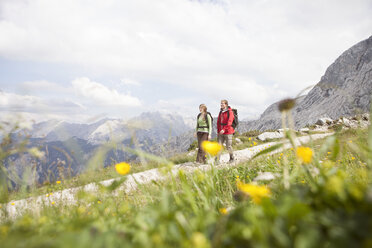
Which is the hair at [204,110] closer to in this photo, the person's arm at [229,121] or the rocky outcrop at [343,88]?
the person's arm at [229,121]

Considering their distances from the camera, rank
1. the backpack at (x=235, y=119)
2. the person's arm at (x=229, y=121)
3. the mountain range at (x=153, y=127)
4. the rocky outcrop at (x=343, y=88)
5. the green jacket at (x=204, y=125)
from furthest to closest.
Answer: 1. the rocky outcrop at (x=343, y=88)
2. the green jacket at (x=204, y=125)
3. the backpack at (x=235, y=119)
4. the person's arm at (x=229, y=121)
5. the mountain range at (x=153, y=127)

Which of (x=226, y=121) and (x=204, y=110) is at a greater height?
(x=204, y=110)

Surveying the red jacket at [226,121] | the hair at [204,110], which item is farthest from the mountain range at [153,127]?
the red jacket at [226,121]

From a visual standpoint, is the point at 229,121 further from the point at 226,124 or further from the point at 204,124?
the point at 204,124

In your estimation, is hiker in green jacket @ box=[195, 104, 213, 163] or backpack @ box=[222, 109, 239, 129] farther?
hiker in green jacket @ box=[195, 104, 213, 163]

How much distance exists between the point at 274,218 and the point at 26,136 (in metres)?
2.46

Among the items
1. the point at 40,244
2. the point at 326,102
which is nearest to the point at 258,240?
the point at 40,244

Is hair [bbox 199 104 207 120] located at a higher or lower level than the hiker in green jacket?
higher

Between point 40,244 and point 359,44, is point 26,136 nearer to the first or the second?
point 40,244

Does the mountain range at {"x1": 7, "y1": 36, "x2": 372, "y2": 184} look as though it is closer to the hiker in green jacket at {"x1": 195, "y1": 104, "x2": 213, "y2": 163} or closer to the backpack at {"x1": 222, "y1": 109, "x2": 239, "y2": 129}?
the hiker in green jacket at {"x1": 195, "y1": 104, "x2": 213, "y2": 163}

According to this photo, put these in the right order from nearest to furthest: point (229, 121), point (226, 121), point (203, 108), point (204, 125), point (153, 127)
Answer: point (153, 127) → point (229, 121) → point (226, 121) → point (203, 108) → point (204, 125)

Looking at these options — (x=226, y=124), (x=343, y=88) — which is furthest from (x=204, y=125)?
(x=343, y=88)

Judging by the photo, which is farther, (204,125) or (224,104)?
(204,125)

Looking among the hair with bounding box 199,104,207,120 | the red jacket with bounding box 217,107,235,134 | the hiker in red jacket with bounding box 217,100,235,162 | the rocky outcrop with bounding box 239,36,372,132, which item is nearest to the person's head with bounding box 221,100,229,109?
the hiker in red jacket with bounding box 217,100,235,162
